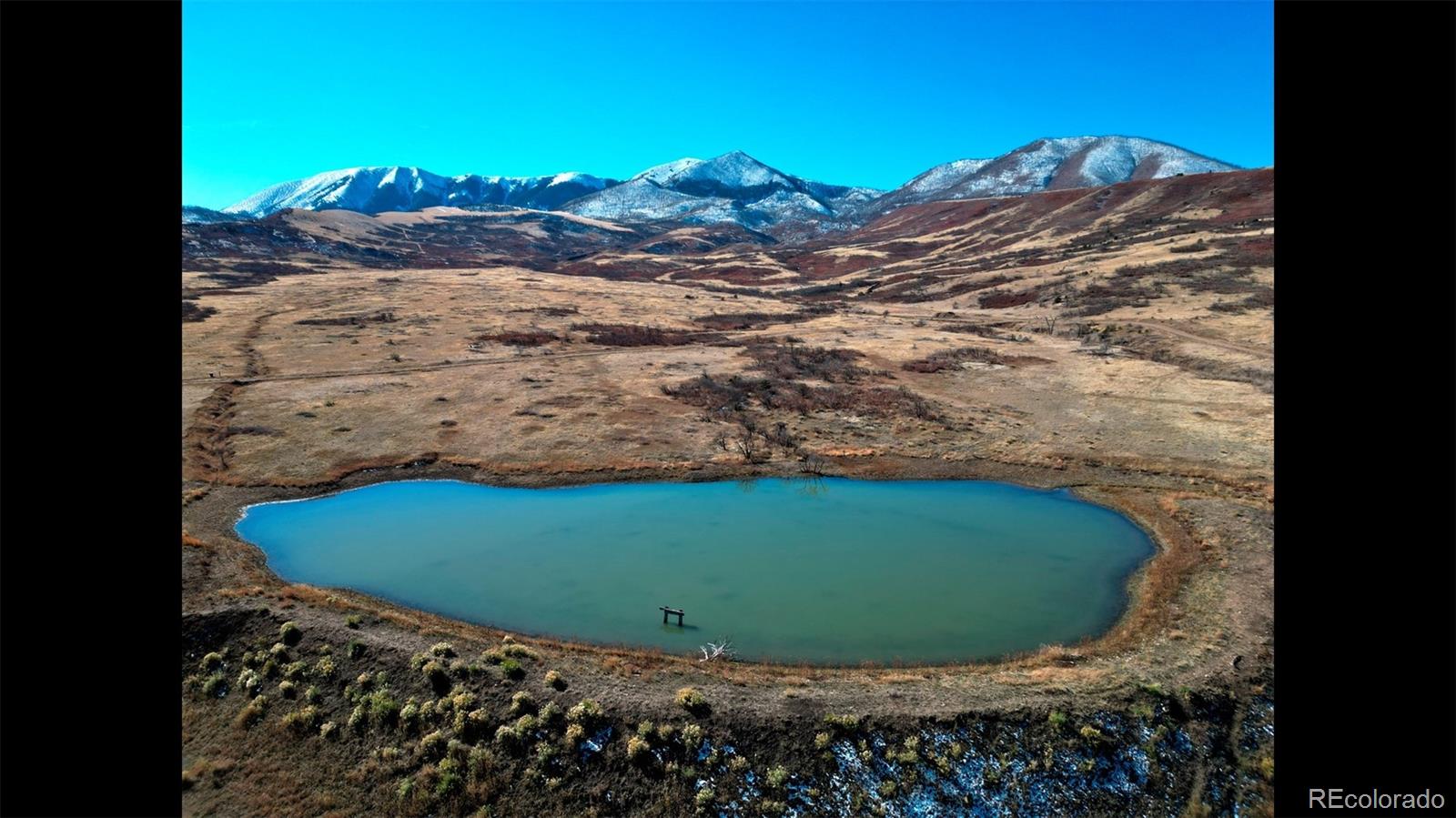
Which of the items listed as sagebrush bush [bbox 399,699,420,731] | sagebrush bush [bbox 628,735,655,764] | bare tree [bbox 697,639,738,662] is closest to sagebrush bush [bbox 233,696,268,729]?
sagebrush bush [bbox 399,699,420,731]

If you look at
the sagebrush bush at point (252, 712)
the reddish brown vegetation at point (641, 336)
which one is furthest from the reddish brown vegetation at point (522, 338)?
the sagebrush bush at point (252, 712)

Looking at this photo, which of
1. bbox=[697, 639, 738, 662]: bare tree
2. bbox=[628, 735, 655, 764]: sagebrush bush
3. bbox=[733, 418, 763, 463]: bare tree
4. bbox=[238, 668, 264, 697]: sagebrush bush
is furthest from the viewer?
bbox=[733, 418, 763, 463]: bare tree

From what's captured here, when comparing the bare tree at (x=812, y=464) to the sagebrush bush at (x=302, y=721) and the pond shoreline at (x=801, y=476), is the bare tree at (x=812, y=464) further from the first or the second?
the sagebrush bush at (x=302, y=721)

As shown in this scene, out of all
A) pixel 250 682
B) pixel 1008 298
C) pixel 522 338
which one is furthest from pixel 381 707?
pixel 1008 298

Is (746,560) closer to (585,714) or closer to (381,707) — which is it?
(585,714)

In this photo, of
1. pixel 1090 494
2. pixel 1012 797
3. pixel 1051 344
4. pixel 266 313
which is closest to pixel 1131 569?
pixel 1090 494

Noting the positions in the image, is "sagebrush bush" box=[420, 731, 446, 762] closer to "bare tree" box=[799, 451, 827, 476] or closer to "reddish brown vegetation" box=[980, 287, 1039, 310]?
"bare tree" box=[799, 451, 827, 476]
